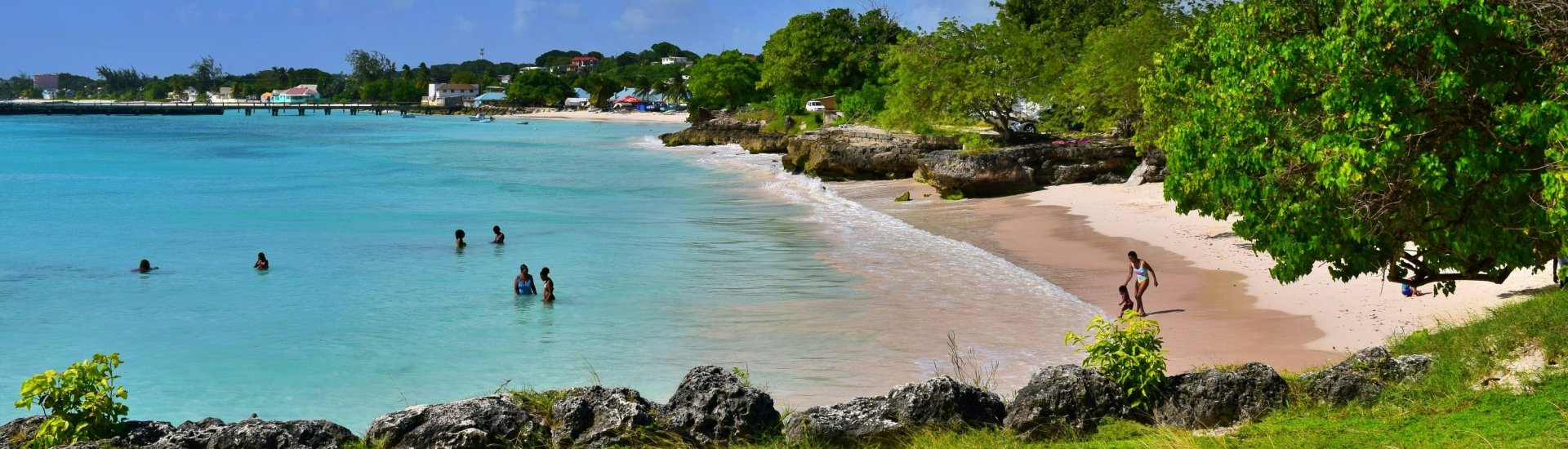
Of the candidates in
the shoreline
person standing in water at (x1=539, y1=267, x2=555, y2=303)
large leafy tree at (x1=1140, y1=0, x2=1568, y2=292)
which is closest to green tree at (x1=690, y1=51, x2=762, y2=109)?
the shoreline

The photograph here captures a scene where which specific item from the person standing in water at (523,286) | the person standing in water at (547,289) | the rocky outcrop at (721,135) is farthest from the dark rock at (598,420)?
the rocky outcrop at (721,135)

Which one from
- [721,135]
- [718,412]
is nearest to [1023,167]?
[718,412]

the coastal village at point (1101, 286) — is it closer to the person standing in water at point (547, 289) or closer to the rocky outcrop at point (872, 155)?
the person standing in water at point (547, 289)

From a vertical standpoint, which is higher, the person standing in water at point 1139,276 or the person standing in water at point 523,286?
the person standing in water at point 1139,276

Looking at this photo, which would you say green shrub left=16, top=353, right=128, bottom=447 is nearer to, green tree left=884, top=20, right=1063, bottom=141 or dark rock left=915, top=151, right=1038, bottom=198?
dark rock left=915, top=151, right=1038, bottom=198

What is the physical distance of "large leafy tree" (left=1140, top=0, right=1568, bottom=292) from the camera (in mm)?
10430

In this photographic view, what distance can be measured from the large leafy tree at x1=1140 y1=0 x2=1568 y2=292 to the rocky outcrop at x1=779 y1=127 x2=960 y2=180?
3232 centimetres

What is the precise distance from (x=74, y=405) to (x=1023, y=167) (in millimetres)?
32516

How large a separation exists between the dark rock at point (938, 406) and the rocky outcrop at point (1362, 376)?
2.66 m

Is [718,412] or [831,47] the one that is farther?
[831,47]

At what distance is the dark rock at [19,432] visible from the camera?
8.50 metres

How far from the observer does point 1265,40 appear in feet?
42.7

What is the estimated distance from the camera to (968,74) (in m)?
46.3

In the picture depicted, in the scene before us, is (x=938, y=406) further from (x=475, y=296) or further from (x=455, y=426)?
(x=475, y=296)
